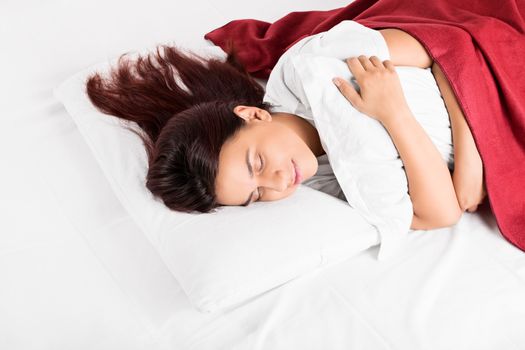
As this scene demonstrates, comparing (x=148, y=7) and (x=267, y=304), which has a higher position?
(x=148, y=7)

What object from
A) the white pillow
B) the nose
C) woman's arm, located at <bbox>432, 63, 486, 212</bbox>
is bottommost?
woman's arm, located at <bbox>432, 63, 486, 212</bbox>

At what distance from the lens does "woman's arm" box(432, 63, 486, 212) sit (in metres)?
1.30

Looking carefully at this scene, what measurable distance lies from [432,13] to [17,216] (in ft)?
3.54

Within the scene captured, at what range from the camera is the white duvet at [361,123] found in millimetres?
1274

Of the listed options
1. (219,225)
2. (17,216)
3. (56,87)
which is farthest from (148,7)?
(219,225)

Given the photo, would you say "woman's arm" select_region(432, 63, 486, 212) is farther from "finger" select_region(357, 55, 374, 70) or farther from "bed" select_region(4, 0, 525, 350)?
"finger" select_region(357, 55, 374, 70)

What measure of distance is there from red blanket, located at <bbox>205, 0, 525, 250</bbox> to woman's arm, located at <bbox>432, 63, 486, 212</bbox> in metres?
0.02

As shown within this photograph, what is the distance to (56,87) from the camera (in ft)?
5.42

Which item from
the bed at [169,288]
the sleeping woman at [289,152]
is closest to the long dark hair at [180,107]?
the sleeping woman at [289,152]

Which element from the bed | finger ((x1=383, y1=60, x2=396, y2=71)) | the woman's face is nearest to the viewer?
the bed

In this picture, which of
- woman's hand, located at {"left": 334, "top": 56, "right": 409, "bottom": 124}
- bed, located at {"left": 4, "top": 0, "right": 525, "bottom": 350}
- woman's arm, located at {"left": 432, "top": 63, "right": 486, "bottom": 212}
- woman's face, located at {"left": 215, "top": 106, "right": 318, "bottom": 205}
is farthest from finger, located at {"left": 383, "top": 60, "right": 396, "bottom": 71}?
bed, located at {"left": 4, "top": 0, "right": 525, "bottom": 350}

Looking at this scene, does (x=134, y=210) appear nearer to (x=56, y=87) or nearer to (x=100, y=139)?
(x=100, y=139)

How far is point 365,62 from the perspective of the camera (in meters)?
1.35

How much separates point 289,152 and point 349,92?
0.18m
